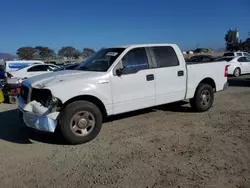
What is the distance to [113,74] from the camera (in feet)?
17.1

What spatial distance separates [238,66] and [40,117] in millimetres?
16408

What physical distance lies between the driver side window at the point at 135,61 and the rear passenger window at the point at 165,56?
0.37 metres

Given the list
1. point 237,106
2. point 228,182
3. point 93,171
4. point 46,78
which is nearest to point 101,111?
point 46,78

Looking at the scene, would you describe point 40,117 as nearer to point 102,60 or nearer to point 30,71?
point 102,60

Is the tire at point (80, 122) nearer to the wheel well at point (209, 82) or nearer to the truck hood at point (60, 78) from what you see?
the truck hood at point (60, 78)

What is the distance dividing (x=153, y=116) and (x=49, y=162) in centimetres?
334

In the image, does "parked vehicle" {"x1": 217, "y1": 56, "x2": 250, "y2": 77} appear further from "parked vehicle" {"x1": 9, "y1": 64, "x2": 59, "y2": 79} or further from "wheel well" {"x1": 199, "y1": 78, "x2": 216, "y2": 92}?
"parked vehicle" {"x1": 9, "y1": 64, "x2": 59, "y2": 79}

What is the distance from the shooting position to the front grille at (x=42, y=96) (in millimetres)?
4586

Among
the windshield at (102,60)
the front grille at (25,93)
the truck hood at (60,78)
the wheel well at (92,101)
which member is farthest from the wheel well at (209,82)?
the front grille at (25,93)

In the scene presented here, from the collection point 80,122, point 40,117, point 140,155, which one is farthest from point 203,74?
point 40,117

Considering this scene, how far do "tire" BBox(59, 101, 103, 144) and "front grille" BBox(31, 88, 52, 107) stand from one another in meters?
0.35

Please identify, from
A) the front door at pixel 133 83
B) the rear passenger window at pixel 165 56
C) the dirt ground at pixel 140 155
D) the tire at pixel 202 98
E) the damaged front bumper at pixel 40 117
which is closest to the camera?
the dirt ground at pixel 140 155

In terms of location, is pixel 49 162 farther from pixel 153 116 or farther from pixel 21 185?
pixel 153 116

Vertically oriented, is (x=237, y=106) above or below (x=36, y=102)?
below
